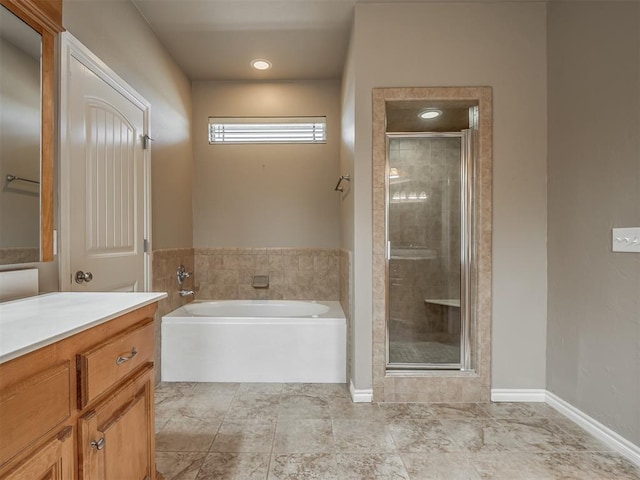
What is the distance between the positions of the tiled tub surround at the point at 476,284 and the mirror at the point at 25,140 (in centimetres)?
169

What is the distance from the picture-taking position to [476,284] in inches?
87.3

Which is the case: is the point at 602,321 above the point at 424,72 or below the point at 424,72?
below

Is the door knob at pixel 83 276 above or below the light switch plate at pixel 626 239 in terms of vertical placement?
below

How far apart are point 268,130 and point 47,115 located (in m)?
2.13

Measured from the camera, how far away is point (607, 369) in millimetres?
1731

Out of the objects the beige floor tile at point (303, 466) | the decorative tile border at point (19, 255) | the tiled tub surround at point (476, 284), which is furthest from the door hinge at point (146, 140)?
the beige floor tile at point (303, 466)

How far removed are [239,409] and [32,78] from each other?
Answer: 6.55 ft

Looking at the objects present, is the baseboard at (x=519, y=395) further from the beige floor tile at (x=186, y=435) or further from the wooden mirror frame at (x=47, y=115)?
the wooden mirror frame at (x=47, y=115)

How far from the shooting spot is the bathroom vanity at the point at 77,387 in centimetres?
71

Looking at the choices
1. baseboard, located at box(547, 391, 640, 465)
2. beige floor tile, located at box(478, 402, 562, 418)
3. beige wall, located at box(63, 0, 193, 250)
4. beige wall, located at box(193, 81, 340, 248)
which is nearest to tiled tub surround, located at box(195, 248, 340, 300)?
beige wall, located at box(193, 81, 340, 248)

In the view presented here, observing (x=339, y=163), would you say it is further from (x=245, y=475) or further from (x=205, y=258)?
(x=245, y=475)

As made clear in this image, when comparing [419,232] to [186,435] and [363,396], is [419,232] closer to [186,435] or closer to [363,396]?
[363,396]

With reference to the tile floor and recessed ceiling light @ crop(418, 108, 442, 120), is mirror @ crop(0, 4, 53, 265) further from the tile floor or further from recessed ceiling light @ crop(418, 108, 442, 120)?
recessed ceiling light @ crop(418, 108, 442, 120)

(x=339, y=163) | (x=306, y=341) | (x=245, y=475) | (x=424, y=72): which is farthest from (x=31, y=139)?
(x=339, y=163)
